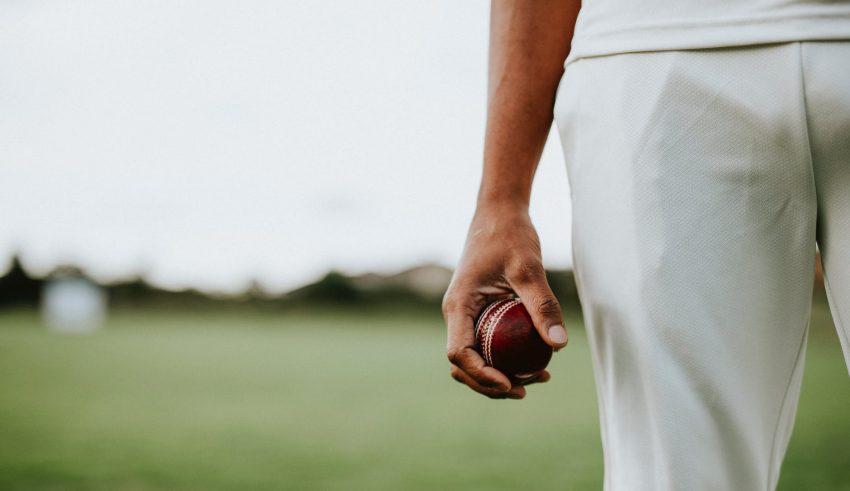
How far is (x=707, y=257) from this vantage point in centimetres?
87

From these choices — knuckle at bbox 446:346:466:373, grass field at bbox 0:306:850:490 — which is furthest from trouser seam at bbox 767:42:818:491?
grass field at bbox 0:306:850:490

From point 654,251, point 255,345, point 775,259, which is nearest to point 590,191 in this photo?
point 654,251

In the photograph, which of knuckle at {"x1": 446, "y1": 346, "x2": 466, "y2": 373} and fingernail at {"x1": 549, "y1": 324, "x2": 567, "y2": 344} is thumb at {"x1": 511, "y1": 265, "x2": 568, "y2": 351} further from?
knuckle at {"x1": 446, "y1": 346, "x2": 466, "y2": 373}

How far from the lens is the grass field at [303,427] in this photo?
4602 millimetres

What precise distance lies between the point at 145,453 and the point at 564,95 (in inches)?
200

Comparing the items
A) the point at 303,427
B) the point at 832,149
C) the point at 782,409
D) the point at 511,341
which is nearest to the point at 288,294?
the point at 303,427

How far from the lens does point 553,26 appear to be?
3.59ft

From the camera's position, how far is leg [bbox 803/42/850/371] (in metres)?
0.79

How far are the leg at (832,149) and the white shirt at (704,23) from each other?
0.03 meters

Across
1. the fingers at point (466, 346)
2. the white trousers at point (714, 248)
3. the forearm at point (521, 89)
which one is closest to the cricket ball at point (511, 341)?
the fingers at point (466, 346)

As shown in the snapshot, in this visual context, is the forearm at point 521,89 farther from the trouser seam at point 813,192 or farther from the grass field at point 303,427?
the grass field at point 303,427

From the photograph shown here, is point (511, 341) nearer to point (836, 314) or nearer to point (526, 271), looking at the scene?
point (526, 271)

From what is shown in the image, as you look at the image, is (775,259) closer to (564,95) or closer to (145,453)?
(564,95)

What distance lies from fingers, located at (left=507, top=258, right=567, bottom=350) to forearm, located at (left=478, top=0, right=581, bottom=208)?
10 cm
